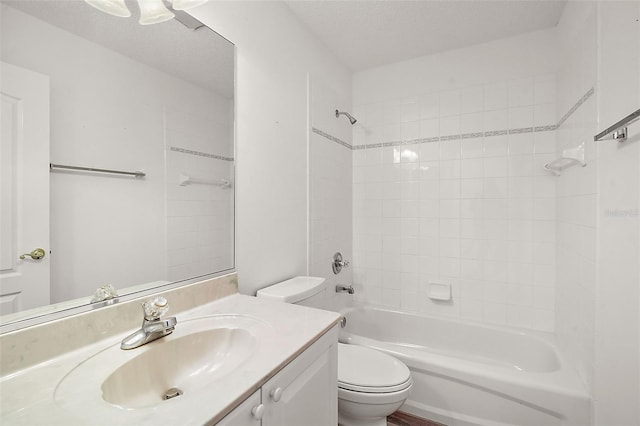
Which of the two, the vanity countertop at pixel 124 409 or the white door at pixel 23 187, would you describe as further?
the white door at pixel 23 187

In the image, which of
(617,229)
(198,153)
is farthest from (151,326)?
(617,229)

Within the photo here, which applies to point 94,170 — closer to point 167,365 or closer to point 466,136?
point 167,365

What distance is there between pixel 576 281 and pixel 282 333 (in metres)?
1.62

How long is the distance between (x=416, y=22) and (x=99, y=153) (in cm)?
195

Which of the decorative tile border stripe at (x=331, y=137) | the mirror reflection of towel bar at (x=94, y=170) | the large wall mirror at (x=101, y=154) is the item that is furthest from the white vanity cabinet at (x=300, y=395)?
the decorative tile border stripe at (x=331, y=137)

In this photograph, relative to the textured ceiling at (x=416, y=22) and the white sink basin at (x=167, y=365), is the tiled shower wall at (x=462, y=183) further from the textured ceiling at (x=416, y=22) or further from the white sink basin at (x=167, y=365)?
the white sink basin at (x=167, y=365)

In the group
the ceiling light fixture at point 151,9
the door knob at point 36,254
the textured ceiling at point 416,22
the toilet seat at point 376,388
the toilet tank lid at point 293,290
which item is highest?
the textured ceiling at point 416,22

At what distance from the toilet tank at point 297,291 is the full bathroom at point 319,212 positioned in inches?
0.6

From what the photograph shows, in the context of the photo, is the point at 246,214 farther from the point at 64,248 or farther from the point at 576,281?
the point at 576,281

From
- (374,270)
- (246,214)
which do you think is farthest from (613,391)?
(246,214)

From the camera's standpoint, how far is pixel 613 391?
1.19 meters

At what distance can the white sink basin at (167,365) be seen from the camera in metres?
0.66

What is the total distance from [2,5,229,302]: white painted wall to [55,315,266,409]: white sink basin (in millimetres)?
240

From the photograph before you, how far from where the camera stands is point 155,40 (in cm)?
108
